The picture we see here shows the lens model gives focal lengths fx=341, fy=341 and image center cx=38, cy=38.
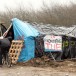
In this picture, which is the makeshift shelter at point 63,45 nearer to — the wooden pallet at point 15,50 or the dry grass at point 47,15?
the wooden pallet at point 15,50

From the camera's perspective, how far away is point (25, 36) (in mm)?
20000

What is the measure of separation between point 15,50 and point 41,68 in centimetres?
279

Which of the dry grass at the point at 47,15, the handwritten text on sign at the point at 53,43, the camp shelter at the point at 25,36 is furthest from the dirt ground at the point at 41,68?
the dry grass at the point at 47,15

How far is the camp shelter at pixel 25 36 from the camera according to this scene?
19.8m

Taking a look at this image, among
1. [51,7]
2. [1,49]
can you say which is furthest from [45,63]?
[51,7]

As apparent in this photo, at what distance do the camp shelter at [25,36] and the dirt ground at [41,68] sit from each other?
60 cm

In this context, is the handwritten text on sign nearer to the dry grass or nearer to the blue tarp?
the blue tarp

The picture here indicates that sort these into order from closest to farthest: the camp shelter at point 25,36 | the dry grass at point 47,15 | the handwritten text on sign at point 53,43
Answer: the camp shelter at point 25,36, the handwritten text on sign at point 53,43, the dry grass at point 47,15

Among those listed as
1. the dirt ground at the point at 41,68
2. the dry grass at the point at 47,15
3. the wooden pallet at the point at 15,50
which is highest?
the dry grass at the point at 47,15

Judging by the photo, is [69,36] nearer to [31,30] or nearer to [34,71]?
[31,30]

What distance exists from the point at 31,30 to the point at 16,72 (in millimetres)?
5336

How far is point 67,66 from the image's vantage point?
17.8 meters

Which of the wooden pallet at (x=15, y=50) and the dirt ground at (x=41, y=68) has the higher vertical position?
the wooden pallet at (x=15, y=50)

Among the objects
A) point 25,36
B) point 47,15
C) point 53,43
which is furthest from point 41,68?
point 47,15
